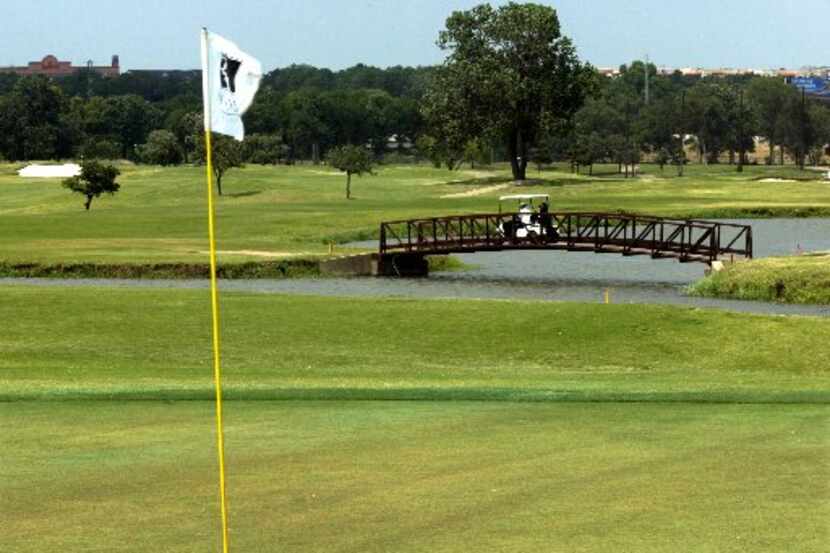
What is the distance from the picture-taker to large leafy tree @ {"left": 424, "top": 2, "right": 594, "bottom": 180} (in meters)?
139

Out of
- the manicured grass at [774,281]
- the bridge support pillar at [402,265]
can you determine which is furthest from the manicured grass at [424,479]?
the bridge support pillar at [402,265]

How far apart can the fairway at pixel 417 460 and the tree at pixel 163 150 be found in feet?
457

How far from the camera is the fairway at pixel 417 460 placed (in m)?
12.2

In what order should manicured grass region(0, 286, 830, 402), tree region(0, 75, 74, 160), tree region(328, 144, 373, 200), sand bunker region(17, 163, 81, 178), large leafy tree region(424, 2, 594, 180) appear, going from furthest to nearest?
tree region(0, 75, 74, 160) → sand bunker region(17, 163, 81, 178) → large leafy tree region(424, 2, 594, 180) → tree region(328, 144, 373, 200) → manicured grass region(0, 286, 830, 402)

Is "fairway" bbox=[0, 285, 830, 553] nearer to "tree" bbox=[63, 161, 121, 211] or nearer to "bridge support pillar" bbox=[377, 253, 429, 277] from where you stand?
"bridge support pillar" bbox=[377, 253, 429, 277]

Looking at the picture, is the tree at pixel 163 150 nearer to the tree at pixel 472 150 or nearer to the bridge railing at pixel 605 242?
the tree at pixel 472 150

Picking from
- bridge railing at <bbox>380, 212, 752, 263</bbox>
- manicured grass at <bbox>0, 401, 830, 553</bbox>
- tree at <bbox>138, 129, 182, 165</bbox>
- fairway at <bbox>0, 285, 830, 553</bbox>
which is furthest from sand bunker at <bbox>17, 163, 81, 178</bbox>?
manicured grass at <bbox>0, 401, 830, 553</bbox>

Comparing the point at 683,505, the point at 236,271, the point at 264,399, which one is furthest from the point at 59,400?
the point at 236,271

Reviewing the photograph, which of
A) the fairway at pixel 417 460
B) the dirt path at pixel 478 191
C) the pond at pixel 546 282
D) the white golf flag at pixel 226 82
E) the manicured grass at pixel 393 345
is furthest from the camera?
the dirt path at pixel 478 191

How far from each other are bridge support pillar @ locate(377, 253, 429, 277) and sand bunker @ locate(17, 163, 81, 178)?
87743 millimetres

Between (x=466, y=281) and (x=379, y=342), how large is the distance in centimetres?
2609

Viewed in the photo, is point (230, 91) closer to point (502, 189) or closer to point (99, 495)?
point (99, 495)

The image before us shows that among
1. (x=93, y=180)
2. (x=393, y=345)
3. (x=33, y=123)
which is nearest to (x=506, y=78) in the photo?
(x=93, y=180)

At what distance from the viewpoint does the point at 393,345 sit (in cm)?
3641
